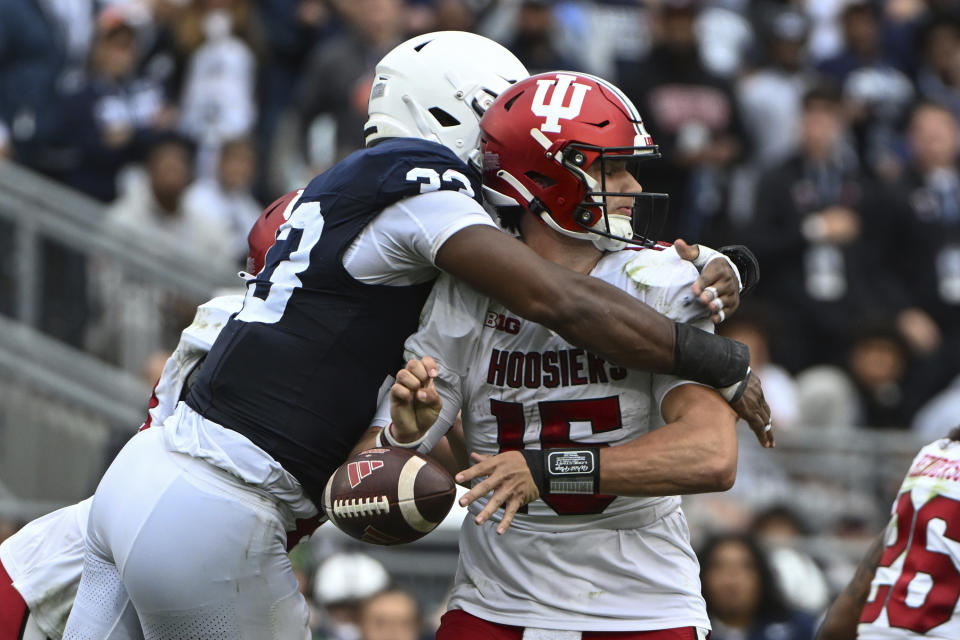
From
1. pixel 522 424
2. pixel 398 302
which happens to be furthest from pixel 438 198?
pixel 522 424

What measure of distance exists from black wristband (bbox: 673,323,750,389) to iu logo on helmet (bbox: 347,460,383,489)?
0.83 metres

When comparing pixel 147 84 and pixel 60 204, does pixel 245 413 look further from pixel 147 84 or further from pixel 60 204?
pixel 147 84

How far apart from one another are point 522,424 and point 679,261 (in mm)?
633

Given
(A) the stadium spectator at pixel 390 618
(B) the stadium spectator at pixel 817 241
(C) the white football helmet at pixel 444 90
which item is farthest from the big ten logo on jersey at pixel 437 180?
(B) the stadium spectator at pixel 817 241

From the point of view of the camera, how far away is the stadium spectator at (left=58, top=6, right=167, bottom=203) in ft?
33.4

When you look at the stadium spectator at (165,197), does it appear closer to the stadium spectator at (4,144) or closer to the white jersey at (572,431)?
the stadium spectator at (4,144)

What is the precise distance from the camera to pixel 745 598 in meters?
8.19

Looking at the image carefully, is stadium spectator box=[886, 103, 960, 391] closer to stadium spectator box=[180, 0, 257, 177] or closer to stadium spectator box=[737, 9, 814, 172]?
stadium spectator box=[737, 9, 814, 172]

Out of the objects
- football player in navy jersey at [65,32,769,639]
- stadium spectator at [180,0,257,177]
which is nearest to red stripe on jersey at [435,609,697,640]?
football player in navy jersey at [65,32,769,639]

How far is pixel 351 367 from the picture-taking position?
4.37 m

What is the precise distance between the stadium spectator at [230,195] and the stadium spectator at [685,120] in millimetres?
2740

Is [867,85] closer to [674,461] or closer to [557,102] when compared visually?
[557,102]

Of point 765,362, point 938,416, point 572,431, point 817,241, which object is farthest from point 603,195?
point 817,241

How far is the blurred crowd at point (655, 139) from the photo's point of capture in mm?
10266
